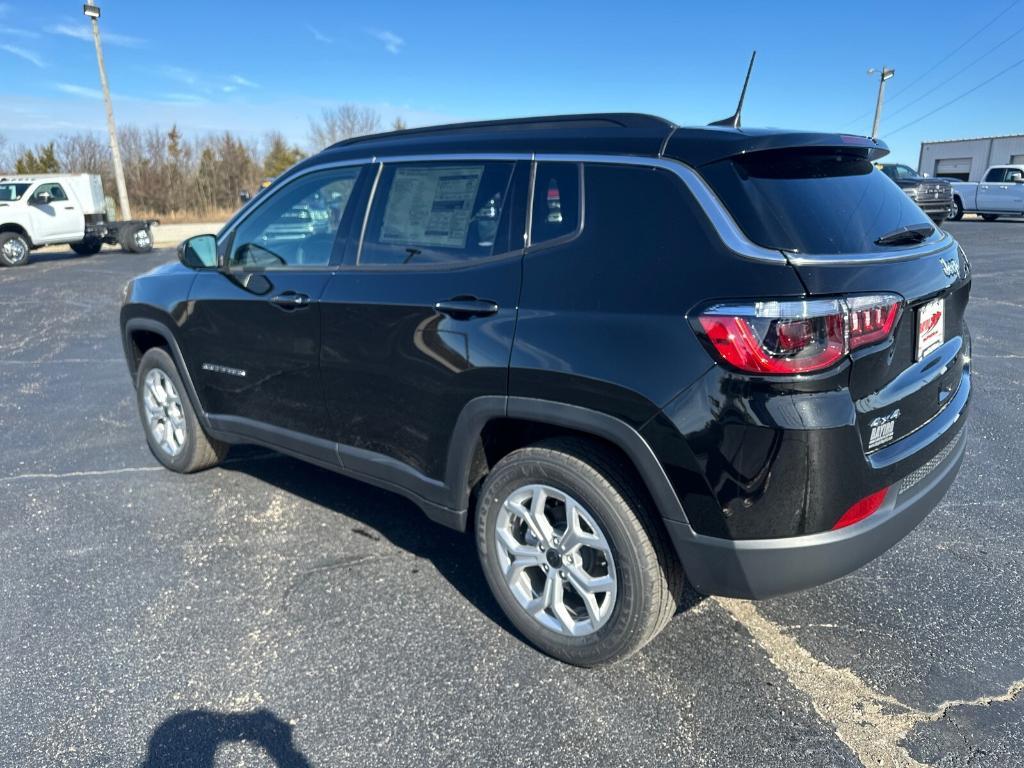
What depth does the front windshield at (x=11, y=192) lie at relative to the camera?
18578 millimetres

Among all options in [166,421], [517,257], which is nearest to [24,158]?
[166,421]

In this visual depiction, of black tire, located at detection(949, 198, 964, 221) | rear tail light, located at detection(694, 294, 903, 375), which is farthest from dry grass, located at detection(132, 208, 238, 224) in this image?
rear tail light, located at detection(694, 294, 903, 375)

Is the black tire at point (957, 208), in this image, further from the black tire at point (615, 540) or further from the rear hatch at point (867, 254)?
the black tire at point (615, 540)

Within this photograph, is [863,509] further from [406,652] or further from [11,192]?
[11,192]

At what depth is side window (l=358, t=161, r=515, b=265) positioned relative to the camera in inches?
108

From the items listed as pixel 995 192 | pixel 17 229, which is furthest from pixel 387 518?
pixel 995 192

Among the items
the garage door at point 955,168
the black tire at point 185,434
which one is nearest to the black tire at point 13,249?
the black tire at point 185,434

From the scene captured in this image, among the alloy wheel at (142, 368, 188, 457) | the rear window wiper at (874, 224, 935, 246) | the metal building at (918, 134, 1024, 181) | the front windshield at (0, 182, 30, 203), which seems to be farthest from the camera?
the metal building at (918, 134, 1024, 181)

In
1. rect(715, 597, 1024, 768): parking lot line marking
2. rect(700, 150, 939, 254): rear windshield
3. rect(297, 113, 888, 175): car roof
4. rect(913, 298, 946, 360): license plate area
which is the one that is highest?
rect(297, 113, 888, 175): car roof

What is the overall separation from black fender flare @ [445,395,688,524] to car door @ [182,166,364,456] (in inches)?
33.0

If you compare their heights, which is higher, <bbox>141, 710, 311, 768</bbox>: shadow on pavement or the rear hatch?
the rear hatch

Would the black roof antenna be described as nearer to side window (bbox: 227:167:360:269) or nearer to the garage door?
Answer: side window (bbox: 227:167:360:269)

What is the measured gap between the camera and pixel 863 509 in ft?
7.27

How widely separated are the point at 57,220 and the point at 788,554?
72.7 feet
